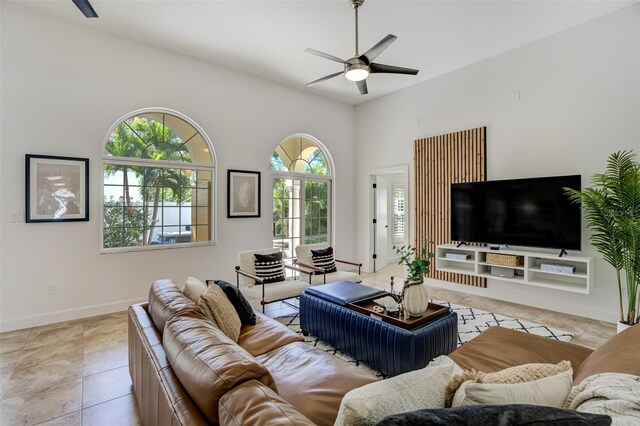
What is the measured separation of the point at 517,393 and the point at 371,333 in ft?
5.25

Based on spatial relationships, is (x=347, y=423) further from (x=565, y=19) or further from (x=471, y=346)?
(x=565, y=19)

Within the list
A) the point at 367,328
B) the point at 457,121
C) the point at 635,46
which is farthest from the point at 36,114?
the point at 635,46

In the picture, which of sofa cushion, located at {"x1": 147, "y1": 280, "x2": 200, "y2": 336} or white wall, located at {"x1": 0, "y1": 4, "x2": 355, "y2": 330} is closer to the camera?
sofa cushion, located at {"x1": 147, "y1": 280, "x2": 200, "y2": 336}

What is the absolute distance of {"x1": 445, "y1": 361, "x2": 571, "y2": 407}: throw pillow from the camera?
1.06 m

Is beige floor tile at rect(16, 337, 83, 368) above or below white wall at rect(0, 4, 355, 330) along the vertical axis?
below

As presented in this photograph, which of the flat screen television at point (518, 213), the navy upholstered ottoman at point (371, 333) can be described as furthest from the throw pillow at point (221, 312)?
the flat screen television at point (518, 213)

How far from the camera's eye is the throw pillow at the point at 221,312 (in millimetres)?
2082

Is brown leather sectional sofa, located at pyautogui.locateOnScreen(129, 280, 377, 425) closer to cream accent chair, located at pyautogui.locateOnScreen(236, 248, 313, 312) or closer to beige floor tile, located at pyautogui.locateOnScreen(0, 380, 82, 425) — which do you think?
beige floor tile, located at pyautogui.locateOnScreen(0, 380, 82, 425)

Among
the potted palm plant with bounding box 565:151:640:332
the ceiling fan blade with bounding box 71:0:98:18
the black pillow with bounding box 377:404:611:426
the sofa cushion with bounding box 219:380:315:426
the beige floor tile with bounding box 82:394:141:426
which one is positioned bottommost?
the beige floor tile with bounding box 82:394:141:426

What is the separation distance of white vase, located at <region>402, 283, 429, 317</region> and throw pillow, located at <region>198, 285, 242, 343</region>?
1.39 meters

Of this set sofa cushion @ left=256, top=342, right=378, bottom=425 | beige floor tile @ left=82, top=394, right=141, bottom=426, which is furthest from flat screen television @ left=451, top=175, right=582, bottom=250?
beige floor tile @ left=82, top=394, right=141, bottom=426

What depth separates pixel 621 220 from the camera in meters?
3.04

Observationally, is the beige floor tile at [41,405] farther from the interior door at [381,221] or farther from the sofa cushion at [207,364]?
the interior door at [381,221]

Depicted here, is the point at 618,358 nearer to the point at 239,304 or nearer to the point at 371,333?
the point at 371,333
